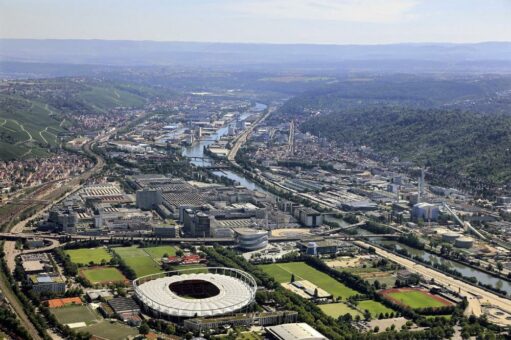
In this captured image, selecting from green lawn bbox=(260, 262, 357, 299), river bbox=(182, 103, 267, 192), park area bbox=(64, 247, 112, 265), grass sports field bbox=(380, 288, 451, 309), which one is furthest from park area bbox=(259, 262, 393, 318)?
river bbox=(182, 103, 267, 192)

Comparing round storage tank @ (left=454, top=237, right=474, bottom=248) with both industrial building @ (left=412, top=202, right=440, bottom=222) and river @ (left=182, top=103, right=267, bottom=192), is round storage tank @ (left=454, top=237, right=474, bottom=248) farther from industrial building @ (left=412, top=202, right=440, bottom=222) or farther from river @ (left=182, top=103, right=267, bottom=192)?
river @ (left=182, top=103, right=267, bottom=192)

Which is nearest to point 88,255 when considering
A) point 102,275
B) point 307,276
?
point 102,275

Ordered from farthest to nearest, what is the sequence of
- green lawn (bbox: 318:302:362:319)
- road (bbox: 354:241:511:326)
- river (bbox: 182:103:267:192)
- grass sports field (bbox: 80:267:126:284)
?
river (bbox: 182:103:267:192) < grass sports field (bbox: 80:267:126:284) < road (bbox: 354:241:511:326) < green lawn (bbox: 318:302:362:319)

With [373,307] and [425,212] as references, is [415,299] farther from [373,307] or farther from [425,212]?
[425,212]

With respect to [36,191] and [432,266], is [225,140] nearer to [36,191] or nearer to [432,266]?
[36,191]

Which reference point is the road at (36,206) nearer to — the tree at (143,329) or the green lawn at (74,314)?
the green lawn at (74,314)

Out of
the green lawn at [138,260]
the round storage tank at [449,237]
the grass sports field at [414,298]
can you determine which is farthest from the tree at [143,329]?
the round storage tank at [449,237]

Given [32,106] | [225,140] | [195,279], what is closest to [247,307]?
[195,279]
